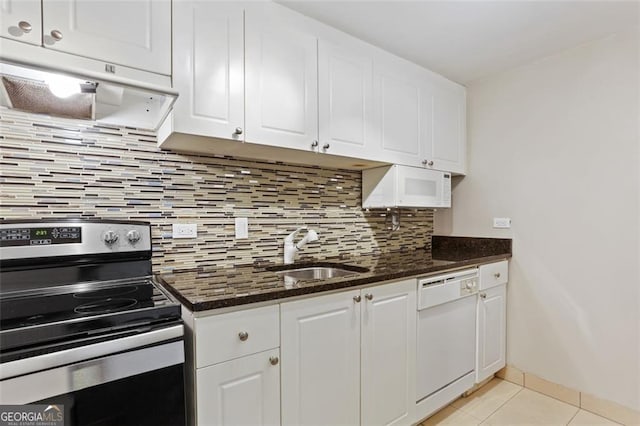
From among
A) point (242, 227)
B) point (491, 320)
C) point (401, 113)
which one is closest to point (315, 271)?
point (242, 227)

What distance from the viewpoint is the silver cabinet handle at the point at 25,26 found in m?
1.05

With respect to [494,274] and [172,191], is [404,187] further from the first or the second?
[172,191]

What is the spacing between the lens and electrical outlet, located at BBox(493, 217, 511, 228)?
7.88 ft

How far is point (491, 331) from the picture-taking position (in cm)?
226

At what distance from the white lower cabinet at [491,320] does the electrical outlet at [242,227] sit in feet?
4.87

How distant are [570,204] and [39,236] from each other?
2.75 metres

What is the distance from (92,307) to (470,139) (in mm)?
2622

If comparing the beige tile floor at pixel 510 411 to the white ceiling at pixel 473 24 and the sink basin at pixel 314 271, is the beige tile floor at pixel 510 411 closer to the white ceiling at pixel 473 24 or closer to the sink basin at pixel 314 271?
the sink basin at pixel 314 271

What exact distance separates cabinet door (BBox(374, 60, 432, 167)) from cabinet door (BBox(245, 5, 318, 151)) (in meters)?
0.50

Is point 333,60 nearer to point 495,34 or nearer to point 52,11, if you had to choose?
point 495,34

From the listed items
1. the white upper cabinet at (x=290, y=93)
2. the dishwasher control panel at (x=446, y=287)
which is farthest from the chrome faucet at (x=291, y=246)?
the dishwasher control panel at (x=446, y=287)

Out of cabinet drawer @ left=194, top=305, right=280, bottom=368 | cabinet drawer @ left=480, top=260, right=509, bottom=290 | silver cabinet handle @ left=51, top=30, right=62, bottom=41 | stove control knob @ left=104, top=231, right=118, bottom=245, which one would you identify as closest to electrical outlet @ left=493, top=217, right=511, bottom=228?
cabinet drawer @ left=480, top=260, right=509, bottom=290

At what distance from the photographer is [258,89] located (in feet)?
5.09

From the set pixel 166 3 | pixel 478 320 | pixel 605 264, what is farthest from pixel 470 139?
pixel 166 3
